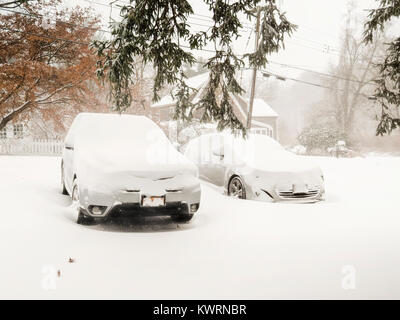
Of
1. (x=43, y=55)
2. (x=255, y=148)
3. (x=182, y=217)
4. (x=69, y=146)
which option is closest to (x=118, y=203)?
(x=182, y=217)

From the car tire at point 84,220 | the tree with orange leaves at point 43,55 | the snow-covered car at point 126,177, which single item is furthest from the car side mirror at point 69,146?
the tree with orange leaves at point 43,55

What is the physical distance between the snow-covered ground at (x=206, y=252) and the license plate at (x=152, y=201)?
427 millimetres

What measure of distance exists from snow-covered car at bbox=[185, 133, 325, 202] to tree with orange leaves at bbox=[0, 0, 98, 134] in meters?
8.60

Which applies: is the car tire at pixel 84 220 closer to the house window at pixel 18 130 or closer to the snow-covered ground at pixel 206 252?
the snow-covered ground at pixel 206 252

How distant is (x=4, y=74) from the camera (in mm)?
13719

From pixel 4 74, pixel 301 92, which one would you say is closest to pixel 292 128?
pixel 301 92

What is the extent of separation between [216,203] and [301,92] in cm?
7192

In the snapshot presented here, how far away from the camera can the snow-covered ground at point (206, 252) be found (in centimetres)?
344

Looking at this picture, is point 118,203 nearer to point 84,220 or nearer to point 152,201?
point 152,201

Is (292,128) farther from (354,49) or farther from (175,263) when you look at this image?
(175,263)

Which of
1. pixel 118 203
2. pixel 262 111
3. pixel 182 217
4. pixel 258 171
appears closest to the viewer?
pixel 118 203

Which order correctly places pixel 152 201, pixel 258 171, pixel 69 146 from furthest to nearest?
pixel 258 171 → pixel 69 146 → pixel 152 201

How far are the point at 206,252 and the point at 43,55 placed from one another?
43.9ft

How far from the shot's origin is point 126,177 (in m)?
5.11
